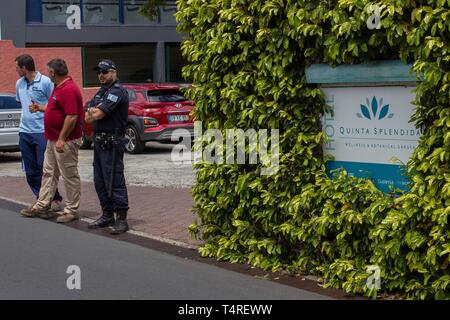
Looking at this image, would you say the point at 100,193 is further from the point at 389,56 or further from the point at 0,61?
the point at 0,61

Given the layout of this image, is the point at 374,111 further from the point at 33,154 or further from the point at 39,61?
the point at 39,61

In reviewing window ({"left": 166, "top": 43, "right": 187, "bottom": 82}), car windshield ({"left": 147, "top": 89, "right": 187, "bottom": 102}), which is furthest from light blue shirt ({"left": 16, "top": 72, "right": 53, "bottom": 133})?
window ({"left": 166, "top": 43, "right": 187, "bottom": 82})

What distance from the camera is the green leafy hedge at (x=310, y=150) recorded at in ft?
17.9

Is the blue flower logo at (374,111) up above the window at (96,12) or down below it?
below

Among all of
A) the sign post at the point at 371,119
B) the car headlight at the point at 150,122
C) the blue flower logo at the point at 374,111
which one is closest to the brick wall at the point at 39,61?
the car headlight at the point at 150,122

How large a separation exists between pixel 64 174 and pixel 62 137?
1.72 feet

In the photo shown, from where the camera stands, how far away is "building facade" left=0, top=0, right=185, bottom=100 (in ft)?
84.0

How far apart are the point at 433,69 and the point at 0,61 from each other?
20.5 metres

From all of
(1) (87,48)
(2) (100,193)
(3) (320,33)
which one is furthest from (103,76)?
(1) (87,48)

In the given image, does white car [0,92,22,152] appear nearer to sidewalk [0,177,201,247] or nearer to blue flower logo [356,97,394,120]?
sidewalk [0,177,201,247]

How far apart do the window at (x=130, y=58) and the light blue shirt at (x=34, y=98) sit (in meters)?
18.8

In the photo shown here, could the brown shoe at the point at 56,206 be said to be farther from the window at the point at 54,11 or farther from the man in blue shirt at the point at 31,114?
the window at the point at 54,11

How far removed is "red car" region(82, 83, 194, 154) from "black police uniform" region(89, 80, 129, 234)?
8.31 meters
